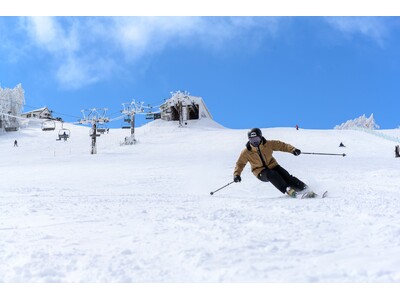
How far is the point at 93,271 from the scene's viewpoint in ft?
9.78

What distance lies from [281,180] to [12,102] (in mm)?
76340

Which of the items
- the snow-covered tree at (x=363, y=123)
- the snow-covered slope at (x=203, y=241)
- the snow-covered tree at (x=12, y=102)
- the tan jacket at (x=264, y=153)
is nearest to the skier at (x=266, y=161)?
the tan jacket at (x=264, y=153)

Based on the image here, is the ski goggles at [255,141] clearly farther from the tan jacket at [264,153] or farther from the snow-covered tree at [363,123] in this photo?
the snow-covered tree at [363,123]

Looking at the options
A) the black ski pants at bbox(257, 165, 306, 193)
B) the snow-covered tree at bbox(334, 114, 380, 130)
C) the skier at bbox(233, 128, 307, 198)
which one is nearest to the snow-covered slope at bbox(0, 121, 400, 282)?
the black ski pants at bbox(257, 165, 306, 193)

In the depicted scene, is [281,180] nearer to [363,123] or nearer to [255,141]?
[255,141]

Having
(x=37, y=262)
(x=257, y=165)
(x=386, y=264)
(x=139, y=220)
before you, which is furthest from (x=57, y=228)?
(x=257, y=165)

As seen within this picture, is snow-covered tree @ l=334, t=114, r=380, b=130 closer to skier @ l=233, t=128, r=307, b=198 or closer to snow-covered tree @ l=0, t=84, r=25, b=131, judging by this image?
snow-covered tree @ l=0, t=84, r=25, b=131

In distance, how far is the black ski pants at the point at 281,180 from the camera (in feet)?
24.6

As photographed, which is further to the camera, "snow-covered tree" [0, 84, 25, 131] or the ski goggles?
"snow-covered tree" [0, 84, 25, 131]

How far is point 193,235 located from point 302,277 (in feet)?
4.60

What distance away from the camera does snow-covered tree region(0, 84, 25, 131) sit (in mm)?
68556

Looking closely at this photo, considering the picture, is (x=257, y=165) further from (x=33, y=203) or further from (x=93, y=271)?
(x=93, y=271)

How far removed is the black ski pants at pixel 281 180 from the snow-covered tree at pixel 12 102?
2694 inches

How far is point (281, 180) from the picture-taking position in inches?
296
